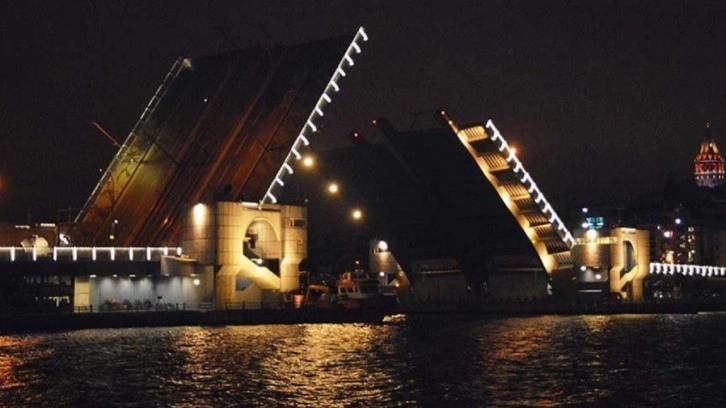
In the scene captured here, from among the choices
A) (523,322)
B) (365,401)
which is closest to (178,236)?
(523,322)

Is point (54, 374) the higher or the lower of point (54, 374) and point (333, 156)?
the lower

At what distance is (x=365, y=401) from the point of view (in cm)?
Result: 3256

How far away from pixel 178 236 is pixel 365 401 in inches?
1864

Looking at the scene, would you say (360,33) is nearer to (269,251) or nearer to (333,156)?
(269,251)

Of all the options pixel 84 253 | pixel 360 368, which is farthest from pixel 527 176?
pixel 360 368

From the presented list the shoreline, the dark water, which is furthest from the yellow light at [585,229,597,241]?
the dark water

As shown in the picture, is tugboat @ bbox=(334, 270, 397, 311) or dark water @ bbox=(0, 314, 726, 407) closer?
dark water @ bbox=(0, 314, 726, 407)

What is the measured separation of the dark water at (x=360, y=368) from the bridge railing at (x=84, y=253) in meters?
10.9

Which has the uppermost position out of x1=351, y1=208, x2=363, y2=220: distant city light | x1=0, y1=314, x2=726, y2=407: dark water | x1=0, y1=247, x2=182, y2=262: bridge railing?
x1=351, y1=208, x2=363, y2=220: distant city light

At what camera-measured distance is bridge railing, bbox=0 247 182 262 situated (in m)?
72.1

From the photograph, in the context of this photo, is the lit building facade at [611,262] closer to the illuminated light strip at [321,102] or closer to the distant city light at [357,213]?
the distant city light at [357,213]

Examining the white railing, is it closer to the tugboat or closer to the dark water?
the tugboat

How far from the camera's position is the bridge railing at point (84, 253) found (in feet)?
237

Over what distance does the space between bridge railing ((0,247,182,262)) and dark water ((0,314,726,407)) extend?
10885 mm
